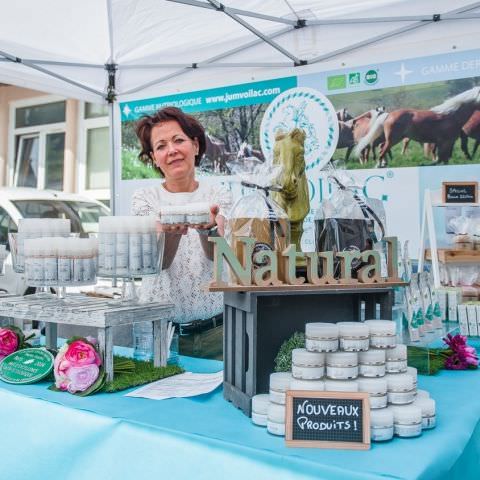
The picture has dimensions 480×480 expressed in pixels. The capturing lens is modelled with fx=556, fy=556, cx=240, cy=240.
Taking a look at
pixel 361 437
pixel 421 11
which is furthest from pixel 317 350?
pixel 421 11

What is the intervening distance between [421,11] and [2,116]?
7.87 meters

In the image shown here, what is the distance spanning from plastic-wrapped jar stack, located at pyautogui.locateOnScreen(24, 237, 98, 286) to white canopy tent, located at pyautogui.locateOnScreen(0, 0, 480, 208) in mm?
1766

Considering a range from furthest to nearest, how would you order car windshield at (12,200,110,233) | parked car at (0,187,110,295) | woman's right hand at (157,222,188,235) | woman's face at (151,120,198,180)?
car windshield at (12,200,110,233), parked car at (0,187,110,295), woman's face at (151,120,198,180), woman's right hand at (157,222,188,235)

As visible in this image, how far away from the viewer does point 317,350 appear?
3.06 ft

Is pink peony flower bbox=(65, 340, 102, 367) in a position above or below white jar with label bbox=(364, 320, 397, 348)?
below

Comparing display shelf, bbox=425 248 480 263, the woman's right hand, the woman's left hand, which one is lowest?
display shelf, bbox=425 248 480 263

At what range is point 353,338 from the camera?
935 millimetres

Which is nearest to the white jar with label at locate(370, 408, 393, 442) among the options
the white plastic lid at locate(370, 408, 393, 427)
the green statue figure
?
the white plastic lid at locate(370, 408, 393, 427)

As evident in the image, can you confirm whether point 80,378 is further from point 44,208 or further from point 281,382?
point 44,208

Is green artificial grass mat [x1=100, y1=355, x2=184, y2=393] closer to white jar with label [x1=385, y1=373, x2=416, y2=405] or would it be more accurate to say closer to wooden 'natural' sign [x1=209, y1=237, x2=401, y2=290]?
wooden 'natural' sign [x1=209, y1=237, x2=401, y2=290]

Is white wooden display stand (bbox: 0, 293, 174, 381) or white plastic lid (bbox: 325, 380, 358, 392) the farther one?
white wooden display stand (bbox: 0, 293, 174, 381)

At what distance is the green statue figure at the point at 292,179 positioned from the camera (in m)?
1.13

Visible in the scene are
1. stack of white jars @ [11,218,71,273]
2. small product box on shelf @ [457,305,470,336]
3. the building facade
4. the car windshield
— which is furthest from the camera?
the building facade

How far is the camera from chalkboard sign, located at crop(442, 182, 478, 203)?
8.00ft
